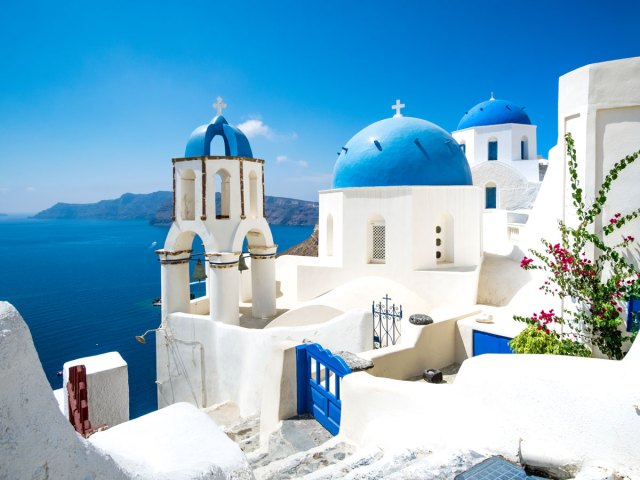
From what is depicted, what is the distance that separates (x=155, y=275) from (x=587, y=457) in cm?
4851

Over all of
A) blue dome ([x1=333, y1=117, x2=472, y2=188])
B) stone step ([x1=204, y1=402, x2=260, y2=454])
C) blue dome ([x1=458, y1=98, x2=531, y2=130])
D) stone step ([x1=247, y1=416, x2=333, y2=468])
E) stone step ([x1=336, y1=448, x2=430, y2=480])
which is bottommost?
stone step ([x1=204, y1=402, x2=260, y2=454])

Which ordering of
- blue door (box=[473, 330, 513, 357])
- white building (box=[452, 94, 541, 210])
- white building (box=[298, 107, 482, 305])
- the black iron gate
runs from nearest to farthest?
1. blue door (box=[473, 330, 513, 357])
2. the black iron gate
3. white building (box=[298, 107, 482, 305])
4. white building (box=[452, 94, 541, 210])

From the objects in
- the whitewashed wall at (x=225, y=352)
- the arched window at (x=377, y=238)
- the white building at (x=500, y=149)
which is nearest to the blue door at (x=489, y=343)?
the whitewashed wall at (x=225, y=352)

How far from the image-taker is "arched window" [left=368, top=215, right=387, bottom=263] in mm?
12828

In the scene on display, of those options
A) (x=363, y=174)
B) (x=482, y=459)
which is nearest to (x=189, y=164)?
(x=363, y=174)

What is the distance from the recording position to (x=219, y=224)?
11648mm

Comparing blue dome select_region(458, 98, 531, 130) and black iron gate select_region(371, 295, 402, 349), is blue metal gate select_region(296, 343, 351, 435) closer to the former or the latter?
black iron gate select_region(371, 295, 402, 349)

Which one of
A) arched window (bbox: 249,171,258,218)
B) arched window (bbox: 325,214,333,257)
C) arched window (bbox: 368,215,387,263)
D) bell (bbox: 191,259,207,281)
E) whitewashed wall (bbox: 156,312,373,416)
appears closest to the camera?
whitewashed wall (bbox: 156,312,373,416)

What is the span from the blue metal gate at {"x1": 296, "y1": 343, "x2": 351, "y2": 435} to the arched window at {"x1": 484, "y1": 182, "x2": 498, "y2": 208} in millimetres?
18442

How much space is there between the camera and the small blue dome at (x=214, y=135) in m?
11.8

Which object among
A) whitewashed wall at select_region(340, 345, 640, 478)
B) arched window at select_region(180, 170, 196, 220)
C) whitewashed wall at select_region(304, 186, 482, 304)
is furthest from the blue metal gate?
arched window at select_region(180, 170, 196, 220)

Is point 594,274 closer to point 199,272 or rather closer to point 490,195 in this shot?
point 199,272

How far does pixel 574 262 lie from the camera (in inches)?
232

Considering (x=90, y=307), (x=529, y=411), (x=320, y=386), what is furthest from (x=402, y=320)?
(x=90, y=307)
